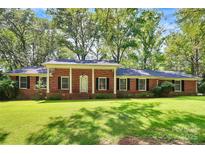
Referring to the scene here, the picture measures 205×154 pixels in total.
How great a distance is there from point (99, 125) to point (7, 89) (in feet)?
31.8

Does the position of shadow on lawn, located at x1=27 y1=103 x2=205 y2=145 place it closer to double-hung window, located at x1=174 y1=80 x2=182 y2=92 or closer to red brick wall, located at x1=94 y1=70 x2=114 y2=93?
red brick wall, located at x1=94 y1=70 x2=114 y2=93

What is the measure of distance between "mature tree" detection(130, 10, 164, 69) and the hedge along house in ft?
12.6

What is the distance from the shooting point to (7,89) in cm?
1689

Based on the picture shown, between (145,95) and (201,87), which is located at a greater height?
(201,87)

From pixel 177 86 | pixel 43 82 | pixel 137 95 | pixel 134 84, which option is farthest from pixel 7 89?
pixel 177 86

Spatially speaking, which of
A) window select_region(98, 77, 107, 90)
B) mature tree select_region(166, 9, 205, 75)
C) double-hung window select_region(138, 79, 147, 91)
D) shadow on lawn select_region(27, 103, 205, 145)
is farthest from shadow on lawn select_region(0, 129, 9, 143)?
double-hung window select_region(138, 79, 147, 91)

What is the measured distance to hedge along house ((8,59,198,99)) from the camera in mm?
17766

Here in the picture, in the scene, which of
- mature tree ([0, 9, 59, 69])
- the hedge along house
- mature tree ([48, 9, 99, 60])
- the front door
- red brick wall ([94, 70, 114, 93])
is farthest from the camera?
mature tree ([48, 9, 99, 60])

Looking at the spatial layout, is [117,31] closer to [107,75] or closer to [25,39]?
[107,75]

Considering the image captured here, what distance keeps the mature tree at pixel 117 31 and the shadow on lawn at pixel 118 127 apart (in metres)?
11.5

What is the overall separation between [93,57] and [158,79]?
6.75 m
